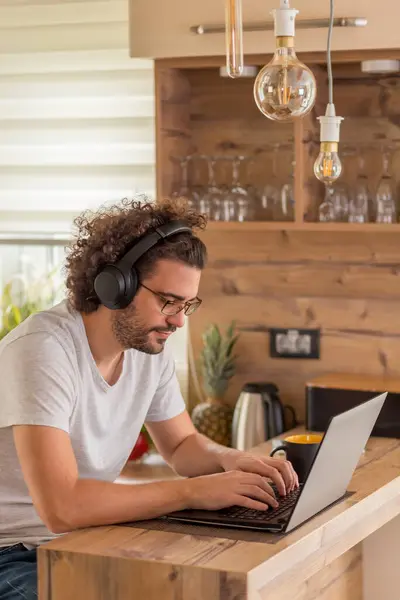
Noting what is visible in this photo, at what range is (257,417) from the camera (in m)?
3.42

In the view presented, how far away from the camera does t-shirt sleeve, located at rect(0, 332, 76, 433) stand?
2.20 m

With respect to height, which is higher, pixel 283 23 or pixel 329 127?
pixel 283 23

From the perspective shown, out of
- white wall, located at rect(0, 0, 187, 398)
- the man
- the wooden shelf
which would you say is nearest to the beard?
the man

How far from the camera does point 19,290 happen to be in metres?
3.94

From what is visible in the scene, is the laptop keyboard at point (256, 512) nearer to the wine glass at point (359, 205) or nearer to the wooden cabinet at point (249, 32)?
the wine glass at point (359, 205)

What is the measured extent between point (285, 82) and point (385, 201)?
1.34 meters

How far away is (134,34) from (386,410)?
1.35 meters

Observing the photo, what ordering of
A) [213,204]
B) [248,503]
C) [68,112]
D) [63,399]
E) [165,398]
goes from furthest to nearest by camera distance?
[68,112] → [213,204] → [165,398] → [63,399] → [248,503]

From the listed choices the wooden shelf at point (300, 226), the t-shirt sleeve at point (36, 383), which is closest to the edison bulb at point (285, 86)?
the t-shirt sleeve at point (36, 383)

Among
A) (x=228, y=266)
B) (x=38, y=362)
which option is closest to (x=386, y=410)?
(x=228, y=266)

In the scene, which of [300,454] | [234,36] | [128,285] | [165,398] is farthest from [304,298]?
[234,36]

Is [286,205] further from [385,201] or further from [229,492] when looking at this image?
[229,492]

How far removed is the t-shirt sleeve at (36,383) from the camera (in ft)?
7.20

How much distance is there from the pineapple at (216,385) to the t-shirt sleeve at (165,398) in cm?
81
